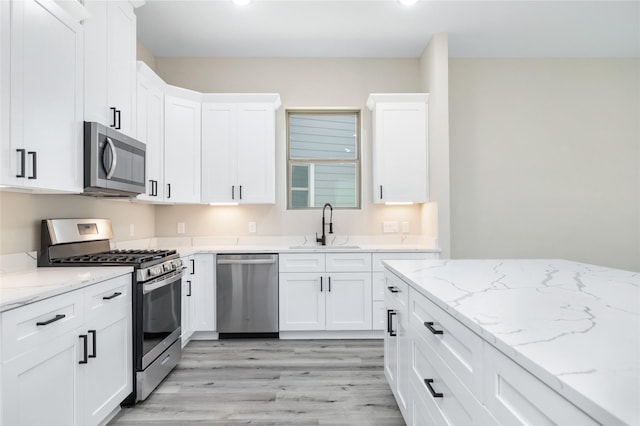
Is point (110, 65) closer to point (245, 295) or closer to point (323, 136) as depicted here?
point (245, 295)

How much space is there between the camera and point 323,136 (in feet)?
14.0

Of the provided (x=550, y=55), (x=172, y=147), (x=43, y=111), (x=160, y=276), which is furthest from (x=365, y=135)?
(x=43, y=111)

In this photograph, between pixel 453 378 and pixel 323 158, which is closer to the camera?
pixel 453 378

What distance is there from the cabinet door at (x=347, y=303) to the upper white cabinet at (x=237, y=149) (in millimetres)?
1089

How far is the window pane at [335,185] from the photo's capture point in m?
4.21

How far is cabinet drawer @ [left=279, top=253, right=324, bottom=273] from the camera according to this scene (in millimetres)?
3529

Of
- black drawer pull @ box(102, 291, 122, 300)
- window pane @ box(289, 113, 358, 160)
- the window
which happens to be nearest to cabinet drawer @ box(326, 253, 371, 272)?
the window

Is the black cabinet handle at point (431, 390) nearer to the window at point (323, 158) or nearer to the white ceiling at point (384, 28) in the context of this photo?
the window at point (323, 158)

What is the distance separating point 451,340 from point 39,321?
162cm

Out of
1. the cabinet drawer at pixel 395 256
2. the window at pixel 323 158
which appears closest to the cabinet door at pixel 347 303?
the cabinet drawer at pixel 395 256

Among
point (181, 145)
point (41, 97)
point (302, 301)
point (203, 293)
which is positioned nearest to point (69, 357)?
point (41, 97)

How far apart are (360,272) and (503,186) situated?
206cm

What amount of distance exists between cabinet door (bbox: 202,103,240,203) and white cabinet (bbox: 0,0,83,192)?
1.65 metres

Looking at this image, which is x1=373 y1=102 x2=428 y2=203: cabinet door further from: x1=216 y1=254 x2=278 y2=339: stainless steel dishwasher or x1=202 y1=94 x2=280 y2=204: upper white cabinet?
x1=216 y1=254 x2=278 y2=339: stainless steel dishwasher
